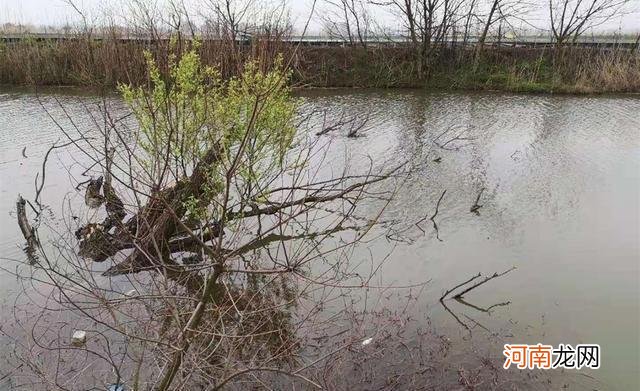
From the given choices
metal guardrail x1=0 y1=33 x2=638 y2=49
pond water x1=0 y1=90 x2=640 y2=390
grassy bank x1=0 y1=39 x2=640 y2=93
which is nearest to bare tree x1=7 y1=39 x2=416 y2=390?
pond water x1=0 y1=90 x2=640 y2=390

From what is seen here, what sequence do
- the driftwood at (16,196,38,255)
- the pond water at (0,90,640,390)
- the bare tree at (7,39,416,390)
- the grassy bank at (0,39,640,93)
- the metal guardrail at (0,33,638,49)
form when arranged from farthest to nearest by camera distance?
the metal guardrail at (0,33,638,49) → the grassy bank at (0,39,640,93) → the driftwood at (16,196,38,255) → the pond water at (0,90,640,390) → the bare tree at (7,39,416,390)

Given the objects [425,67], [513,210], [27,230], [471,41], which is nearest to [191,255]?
[27,230]

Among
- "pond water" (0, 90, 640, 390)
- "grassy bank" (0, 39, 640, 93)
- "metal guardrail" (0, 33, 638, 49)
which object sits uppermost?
"metal guardrail" (0, 33, 638, 49)

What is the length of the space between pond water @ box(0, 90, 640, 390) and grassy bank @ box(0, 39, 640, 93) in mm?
3997

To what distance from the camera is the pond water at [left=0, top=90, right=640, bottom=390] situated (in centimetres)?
523

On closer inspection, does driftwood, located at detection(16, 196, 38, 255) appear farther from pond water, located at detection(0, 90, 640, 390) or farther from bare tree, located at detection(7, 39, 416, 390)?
pond water, located at detection(0, 90, 640, 390)

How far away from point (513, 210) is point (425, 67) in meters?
14.2

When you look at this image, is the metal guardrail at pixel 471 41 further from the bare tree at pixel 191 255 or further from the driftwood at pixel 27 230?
the driftwood at pixel 27 230

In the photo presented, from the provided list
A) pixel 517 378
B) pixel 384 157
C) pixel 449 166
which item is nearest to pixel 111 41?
pixel 384 157

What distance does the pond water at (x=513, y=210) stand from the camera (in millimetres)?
5227

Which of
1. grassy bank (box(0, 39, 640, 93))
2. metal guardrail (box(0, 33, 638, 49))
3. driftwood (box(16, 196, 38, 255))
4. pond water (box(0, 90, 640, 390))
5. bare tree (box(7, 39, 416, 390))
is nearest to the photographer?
bare tree (box(7, 39, 416, 390))

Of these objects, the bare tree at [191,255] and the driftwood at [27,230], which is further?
the driftwood at [27,230]

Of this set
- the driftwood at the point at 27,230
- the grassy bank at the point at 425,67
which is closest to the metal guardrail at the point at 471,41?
the grassy bank at the point at 425,67

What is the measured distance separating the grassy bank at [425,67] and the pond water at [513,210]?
400 centimetres
